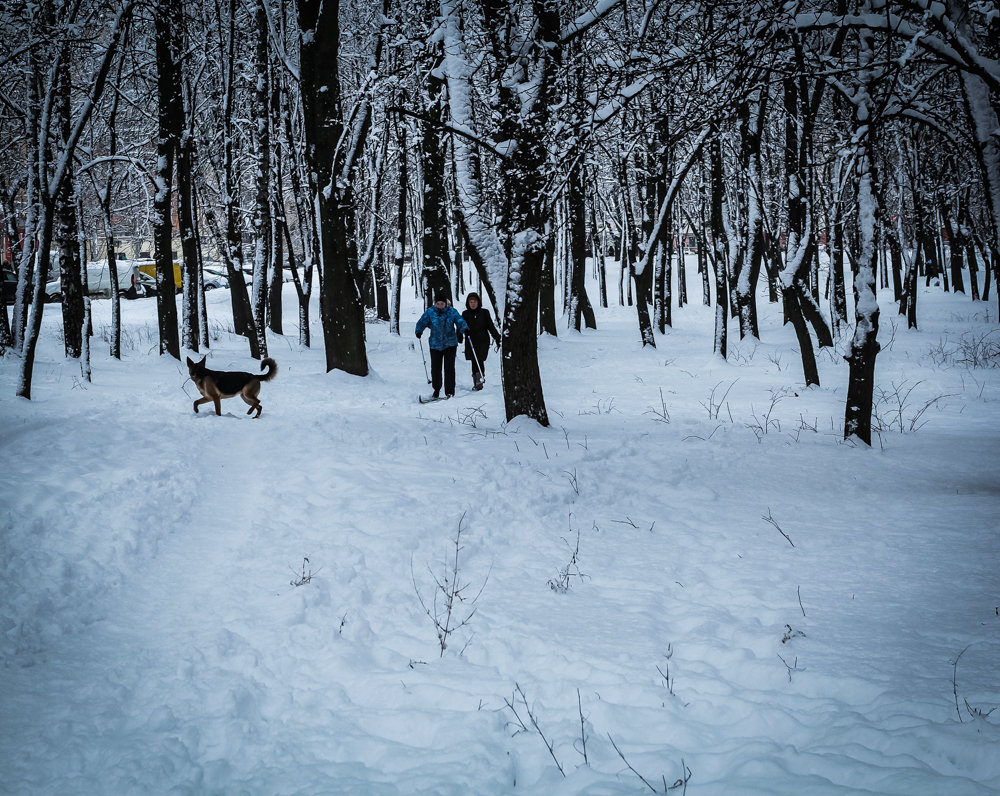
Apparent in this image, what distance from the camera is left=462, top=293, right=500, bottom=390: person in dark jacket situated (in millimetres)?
12242

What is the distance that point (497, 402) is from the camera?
412 inches

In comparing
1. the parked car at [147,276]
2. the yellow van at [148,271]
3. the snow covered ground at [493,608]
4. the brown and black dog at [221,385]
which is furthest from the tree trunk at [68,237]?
the yellow van at [148,271]

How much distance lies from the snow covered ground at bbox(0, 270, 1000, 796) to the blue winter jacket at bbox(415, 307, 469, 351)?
3135 mm

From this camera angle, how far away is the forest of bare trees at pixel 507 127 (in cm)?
585

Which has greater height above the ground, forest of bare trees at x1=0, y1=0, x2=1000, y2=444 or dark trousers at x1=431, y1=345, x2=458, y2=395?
forest of bare trees at x1=0, y1=0, x2=1000, y2=444

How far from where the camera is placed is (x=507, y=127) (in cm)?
743

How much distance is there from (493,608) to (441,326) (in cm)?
760

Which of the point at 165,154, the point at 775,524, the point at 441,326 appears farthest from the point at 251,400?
the point at 165,154

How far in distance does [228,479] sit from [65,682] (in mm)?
3117

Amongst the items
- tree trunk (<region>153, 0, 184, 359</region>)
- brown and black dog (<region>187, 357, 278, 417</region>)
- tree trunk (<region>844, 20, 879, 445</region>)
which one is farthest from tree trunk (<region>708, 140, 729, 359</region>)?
tree trunk (<region>153, 0, 184, 359</region>)

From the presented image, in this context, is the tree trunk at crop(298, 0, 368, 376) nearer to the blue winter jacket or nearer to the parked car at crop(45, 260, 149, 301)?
the blue winter jacket

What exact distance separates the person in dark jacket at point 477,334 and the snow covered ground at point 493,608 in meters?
3.92

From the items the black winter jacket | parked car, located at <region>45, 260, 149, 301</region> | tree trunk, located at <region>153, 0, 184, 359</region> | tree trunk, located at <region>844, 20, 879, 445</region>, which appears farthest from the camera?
parked car, located at <region>45, 260, 149, 301</region>

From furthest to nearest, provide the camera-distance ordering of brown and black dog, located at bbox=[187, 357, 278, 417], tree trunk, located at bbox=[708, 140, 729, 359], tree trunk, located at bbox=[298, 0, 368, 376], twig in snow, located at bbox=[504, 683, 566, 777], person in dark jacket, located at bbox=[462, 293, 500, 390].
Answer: tree trunk, located at bbox=[708, 140, 729, 359], person in dark jacket, located at bbox=[462, 293, 500, 390], tree trunk, located at bbox=[298, 0, 368, 376], brown and black dog, located at bbox=[187, 357, 278, 417], twig in snow, located at bbox=[504, 683, 566, 777]
